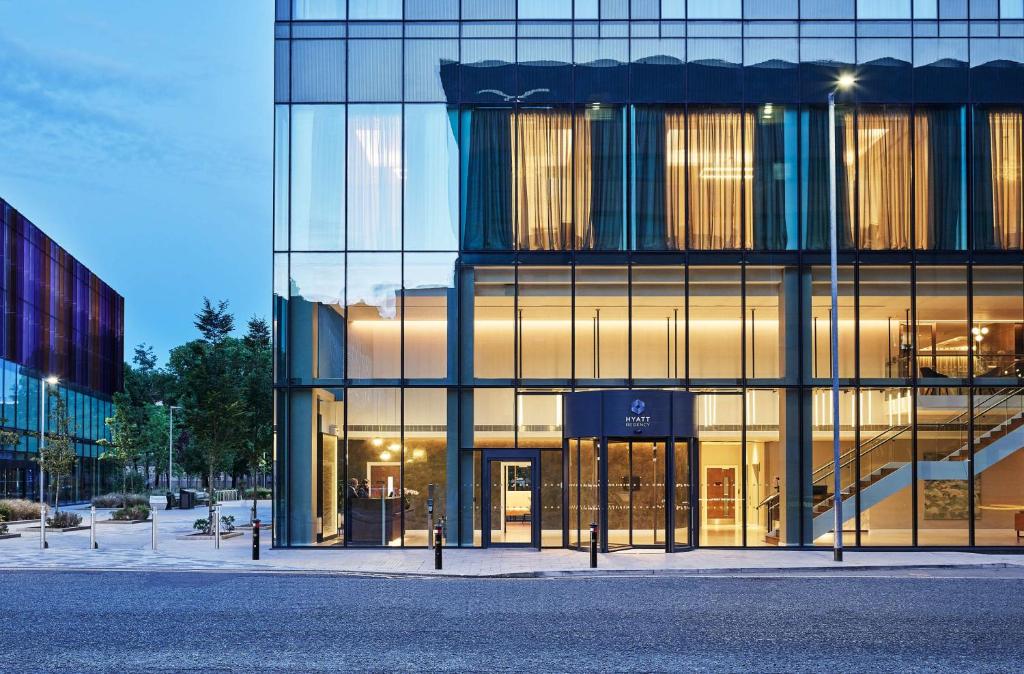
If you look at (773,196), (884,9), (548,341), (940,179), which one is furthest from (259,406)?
(884,9)

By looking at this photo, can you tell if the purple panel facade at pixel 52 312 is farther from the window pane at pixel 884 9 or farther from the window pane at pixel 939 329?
the window pane at pixel 939 329

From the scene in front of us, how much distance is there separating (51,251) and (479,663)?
6479 cm

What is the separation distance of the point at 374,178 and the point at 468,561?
11.2 metres

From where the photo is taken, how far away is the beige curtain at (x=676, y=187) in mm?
32500

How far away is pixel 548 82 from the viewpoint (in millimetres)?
32562

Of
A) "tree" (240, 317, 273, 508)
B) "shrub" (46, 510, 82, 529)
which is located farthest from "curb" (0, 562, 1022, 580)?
"tree" (240, 317, 273, 508)

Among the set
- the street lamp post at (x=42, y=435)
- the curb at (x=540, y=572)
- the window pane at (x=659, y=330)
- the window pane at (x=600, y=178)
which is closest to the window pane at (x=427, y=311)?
the window pane at (x=600, y=178)

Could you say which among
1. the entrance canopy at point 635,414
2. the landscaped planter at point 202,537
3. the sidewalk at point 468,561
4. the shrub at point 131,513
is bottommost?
the shrub at point 131,513

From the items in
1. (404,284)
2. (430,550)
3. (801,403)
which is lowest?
(430,550)

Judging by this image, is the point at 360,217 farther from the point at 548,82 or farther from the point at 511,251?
the point at 548,82

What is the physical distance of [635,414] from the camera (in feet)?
100

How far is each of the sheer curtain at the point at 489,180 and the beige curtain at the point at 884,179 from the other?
32.7 ft

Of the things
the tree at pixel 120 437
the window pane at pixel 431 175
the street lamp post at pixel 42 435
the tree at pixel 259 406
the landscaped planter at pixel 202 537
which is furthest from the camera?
the tree at pixel 120 437

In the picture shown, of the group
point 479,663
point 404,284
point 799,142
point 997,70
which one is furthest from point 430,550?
point 997,70
